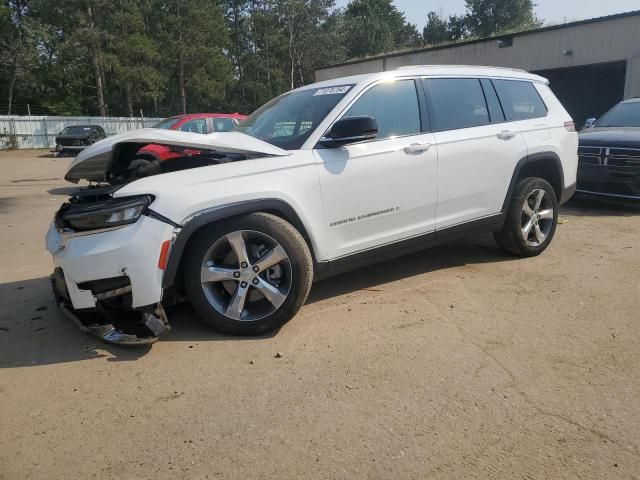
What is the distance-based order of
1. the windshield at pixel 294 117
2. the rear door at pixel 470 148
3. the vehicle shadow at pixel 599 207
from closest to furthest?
the windshield at pixel 294 117 → the rear door at pixel 470 148 → the vehicle shadow at pixel 599 207

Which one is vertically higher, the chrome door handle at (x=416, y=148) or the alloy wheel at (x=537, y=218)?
the chrome door handle at (x=416, y=148)

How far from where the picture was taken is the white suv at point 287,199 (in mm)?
3137

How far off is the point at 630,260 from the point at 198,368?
433 cm

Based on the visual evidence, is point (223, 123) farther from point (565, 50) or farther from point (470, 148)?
point (565, 50)

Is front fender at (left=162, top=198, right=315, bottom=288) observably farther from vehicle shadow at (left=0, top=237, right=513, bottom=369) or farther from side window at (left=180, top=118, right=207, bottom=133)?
side window at (left=180, top=118, right=207, bottom=133)

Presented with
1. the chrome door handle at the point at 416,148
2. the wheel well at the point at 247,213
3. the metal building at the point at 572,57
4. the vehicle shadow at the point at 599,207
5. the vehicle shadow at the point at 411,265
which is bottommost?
the vehicle shadow at the point at 599,207

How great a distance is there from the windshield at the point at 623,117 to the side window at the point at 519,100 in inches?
162

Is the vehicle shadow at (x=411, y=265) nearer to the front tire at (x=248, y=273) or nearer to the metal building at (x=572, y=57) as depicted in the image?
the front tire at (x=248, y=273)

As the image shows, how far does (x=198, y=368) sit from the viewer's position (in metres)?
3.10

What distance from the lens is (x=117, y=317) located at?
Answer: 333 cm

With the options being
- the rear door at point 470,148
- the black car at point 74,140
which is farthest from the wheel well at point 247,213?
the black car at point 74,140

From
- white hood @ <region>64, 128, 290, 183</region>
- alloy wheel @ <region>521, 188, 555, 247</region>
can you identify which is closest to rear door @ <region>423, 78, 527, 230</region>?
alloy wheel @ <region>521, 188, 555, 247</region>

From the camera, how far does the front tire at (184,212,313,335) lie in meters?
3.31

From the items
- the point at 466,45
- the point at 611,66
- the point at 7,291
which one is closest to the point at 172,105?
the point at 466,45
